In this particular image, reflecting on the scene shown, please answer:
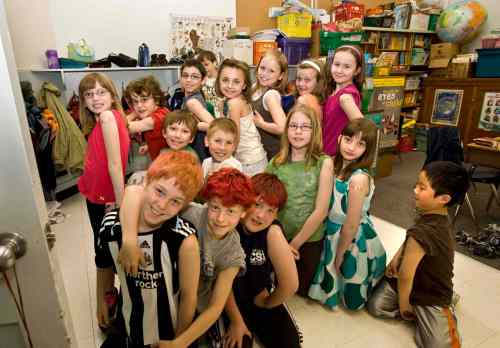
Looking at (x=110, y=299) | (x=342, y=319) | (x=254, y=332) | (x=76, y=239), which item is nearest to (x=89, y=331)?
(x=110, y=299)

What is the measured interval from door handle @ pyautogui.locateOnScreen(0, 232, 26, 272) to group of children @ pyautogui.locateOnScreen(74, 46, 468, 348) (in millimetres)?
448

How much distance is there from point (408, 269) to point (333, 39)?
3.19m

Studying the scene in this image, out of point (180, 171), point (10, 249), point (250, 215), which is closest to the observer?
point (10, 249)

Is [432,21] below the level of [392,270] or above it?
above

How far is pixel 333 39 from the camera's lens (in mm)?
3885

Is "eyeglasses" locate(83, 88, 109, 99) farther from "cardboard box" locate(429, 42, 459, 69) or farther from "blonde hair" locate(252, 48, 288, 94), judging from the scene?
"cardboard box" locate(429, 42, 459, 69)

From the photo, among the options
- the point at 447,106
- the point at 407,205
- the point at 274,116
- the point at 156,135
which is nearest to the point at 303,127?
the point at 274,116

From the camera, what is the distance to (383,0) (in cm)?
508

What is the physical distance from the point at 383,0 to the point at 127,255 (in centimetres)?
562

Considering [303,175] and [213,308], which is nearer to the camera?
[213,308]

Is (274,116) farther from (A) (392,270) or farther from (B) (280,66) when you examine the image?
(A) (392,270)

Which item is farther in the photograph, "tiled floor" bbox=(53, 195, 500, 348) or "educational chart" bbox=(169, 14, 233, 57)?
"educational chart" bbox=(169, 14, 233, 57)

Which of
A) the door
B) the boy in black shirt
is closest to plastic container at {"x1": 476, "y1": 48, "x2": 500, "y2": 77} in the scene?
the boy in black shirt

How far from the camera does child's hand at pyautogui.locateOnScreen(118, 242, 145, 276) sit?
1.02m
